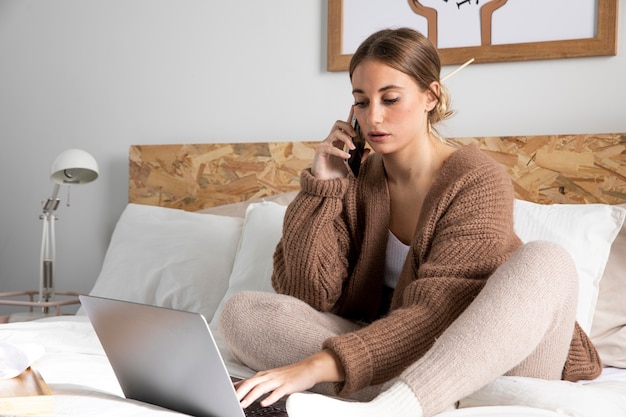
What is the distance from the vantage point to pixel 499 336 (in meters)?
1.17

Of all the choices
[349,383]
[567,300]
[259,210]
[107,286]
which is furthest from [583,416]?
[107,286]

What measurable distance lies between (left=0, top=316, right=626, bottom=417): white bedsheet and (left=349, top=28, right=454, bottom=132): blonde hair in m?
0.68

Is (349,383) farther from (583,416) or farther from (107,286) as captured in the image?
(107,286)

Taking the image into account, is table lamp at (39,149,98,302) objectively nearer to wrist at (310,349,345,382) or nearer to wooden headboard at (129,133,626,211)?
wooden headboard at (129,133,626,211)

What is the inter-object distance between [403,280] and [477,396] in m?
0.41

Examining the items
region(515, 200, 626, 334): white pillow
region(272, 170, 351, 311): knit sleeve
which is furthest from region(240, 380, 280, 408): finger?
region(515, 200, 626, 334): white pillow

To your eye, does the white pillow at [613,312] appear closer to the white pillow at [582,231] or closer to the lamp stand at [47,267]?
the white pillow at [582,231]

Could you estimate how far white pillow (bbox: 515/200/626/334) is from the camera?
1767 millimetres

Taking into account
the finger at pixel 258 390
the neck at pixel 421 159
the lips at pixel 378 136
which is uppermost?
the lips at pixel 378 136

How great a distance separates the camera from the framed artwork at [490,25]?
7.09 feet

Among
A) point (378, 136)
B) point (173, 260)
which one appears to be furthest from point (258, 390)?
point (173, 260)

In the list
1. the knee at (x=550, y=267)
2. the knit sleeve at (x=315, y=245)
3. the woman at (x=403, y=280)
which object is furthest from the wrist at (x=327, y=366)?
the knit sleeve at (x=315, y=245)

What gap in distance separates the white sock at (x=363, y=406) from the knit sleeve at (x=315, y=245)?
626 mm

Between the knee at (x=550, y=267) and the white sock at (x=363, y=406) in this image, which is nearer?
the white sock at (x=363, y=406)
